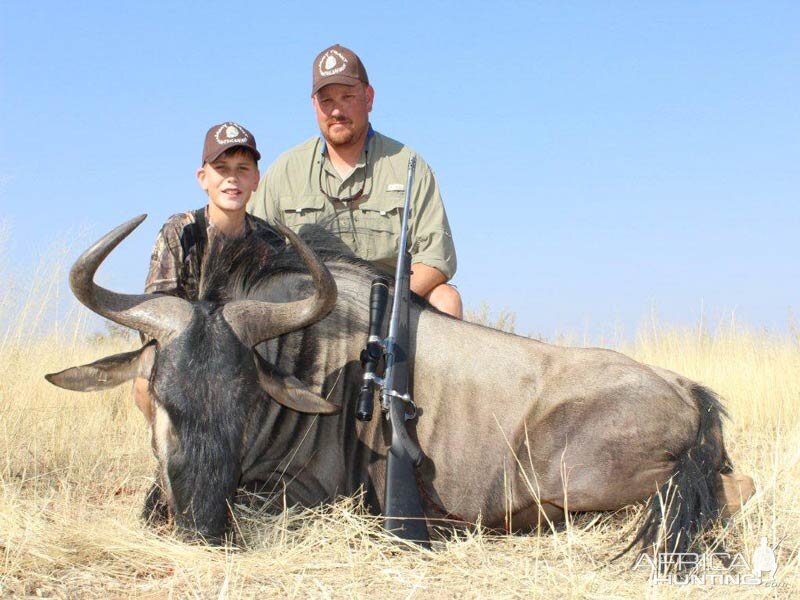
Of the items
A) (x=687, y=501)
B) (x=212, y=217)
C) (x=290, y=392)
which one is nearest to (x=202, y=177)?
(x=212, y=217)

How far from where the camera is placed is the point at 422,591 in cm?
331

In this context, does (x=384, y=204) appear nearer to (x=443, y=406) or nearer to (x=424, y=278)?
(x=424, y=278)

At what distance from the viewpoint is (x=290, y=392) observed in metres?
3.92

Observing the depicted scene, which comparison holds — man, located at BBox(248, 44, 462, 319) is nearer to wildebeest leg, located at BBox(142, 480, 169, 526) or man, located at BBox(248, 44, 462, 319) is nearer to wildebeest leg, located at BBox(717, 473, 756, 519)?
wildebeest leg, located at BBox(717, 473, 756, 519)

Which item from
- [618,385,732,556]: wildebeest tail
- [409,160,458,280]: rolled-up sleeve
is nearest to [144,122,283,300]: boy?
[409,160,458,280]: rolled-up sleeve

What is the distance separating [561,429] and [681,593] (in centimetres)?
112

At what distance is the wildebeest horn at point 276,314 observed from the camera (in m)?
3.80

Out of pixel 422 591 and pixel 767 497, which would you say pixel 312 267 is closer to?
pixel 422 591

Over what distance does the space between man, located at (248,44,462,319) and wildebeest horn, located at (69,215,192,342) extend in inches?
94.0

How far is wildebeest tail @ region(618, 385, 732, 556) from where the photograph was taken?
3717mm

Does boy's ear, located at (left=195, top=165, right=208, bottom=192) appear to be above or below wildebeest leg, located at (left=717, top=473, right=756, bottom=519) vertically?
above

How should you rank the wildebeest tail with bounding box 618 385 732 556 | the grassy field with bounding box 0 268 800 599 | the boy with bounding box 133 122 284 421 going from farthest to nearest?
the boy with bounding box 133 122 284 421
the wildebeest tail with bounding box 618 385 732 556
the grassy field with bounding box 0 268 800 599

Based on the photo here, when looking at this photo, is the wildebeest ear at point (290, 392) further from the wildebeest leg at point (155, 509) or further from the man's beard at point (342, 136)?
the man's beard at point (342, 136)

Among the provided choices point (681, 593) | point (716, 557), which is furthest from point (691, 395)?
point (681, 593)
